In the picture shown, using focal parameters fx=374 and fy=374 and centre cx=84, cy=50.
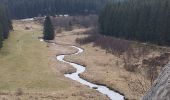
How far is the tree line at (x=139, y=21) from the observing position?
105069mm

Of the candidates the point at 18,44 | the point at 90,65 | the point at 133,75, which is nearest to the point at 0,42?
the point at 18,44

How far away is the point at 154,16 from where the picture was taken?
10994 centimetres

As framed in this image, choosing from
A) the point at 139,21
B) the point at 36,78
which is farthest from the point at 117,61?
the point at 139,21

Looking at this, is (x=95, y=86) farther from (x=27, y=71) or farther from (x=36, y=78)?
(x=27, y=71)

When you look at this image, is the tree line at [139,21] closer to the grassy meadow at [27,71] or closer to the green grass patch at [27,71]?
the grassy meadow at [27,71]

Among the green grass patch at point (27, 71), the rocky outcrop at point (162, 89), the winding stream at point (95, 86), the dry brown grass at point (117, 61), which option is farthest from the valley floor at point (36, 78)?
the rocky outcrop at point (162, 89)

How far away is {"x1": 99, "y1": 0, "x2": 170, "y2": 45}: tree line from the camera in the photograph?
105069mm

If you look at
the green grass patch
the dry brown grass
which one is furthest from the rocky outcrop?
the green grass patch

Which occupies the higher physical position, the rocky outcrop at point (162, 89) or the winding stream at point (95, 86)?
the rocky outcrop at point (162, 89)

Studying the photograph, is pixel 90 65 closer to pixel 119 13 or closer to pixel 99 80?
pixel 99 80

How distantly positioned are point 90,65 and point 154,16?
36130mm

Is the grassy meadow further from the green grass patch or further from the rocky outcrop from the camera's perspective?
the rocky outcrop

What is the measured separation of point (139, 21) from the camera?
383 ft

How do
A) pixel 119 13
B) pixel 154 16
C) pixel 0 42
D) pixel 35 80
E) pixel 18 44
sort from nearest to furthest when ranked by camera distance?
1. pixel 35 80
2. pixel 0 42
3. pixel 154 16
4. pixel 18 44
5. pixel 119 13
